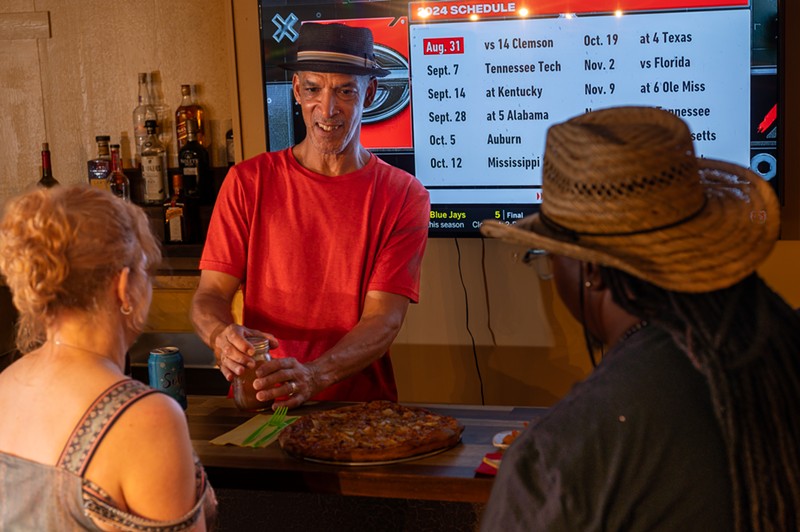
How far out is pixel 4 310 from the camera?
4.36 m

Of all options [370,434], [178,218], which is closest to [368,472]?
[370,434]

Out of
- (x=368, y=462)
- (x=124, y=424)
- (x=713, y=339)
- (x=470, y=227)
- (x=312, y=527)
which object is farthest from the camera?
(x=470, y=227)

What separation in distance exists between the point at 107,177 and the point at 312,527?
2584mm

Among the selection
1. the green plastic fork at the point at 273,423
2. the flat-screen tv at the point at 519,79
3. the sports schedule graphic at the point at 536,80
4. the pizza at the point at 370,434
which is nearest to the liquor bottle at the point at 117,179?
the flat-screen tv at the point at 519,79

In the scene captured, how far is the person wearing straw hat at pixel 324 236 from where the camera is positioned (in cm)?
249

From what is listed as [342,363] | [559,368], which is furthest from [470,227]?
[342,363]

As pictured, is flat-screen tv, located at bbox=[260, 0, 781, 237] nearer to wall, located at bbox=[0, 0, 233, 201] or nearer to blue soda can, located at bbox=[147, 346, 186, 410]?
wall, located at bbox=[0, 0, 233, 201]

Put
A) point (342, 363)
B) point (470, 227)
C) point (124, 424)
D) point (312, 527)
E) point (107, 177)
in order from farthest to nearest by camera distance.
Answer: point (107, 177) → point (470, 227) → point (342, 363) → point (312, 527) → point (124, 424)

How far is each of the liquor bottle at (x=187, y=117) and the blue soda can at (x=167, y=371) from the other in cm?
214

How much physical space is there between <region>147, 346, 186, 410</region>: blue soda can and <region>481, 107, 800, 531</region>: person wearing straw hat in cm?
115

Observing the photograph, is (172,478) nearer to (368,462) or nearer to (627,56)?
(368,462)

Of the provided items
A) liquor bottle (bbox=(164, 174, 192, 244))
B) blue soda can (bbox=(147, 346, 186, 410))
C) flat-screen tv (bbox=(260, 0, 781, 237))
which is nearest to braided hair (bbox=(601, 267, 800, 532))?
blue soda can (bbox=(147, 346, 186, 410))

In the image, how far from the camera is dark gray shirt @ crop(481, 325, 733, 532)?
43.3 inches

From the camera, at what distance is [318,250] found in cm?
255
